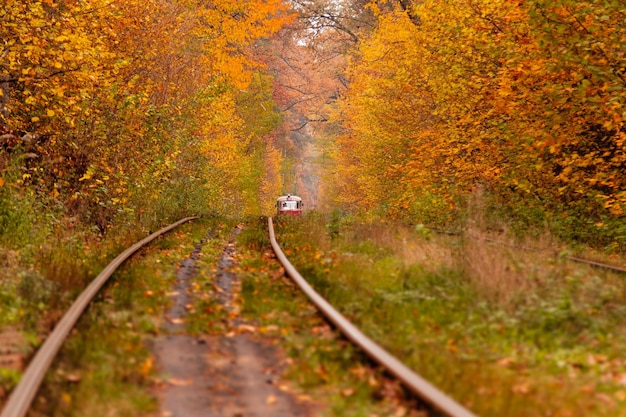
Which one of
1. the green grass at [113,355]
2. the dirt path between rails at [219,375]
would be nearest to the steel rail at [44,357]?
the green grass at [113,355]

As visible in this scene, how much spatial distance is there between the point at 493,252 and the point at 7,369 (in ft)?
25.8

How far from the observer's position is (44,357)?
574 cm

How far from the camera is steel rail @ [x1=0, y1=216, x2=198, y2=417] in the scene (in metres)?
4.73

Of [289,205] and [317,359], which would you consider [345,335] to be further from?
[289,205]

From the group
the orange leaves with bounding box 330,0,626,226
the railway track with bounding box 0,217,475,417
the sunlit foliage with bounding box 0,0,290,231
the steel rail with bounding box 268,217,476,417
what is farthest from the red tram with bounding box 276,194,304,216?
the steel rail with bounding box 268,217,476,417

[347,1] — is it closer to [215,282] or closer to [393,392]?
[215,282]

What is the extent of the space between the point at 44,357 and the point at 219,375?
1438 mm

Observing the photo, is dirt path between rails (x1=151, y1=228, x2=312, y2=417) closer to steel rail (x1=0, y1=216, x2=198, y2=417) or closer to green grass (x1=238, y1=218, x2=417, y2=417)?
green grass (x1=238, y1=218, x2=417, y2=417)

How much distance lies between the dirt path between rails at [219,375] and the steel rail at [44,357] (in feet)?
2.90

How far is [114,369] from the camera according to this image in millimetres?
5984

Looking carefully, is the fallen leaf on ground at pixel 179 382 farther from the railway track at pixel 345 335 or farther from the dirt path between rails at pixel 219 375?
the railway track at pixel 345 335

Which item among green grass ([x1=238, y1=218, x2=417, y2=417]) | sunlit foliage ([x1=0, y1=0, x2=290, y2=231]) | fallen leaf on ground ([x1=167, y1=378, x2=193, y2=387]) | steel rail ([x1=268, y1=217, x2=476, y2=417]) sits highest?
sunlit foliage ([x1=0, y1=0, x2=290, y2=231])

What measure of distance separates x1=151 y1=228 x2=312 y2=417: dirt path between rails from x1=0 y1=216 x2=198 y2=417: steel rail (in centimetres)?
89

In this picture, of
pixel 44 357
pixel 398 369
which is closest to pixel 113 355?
pixel 44 357
